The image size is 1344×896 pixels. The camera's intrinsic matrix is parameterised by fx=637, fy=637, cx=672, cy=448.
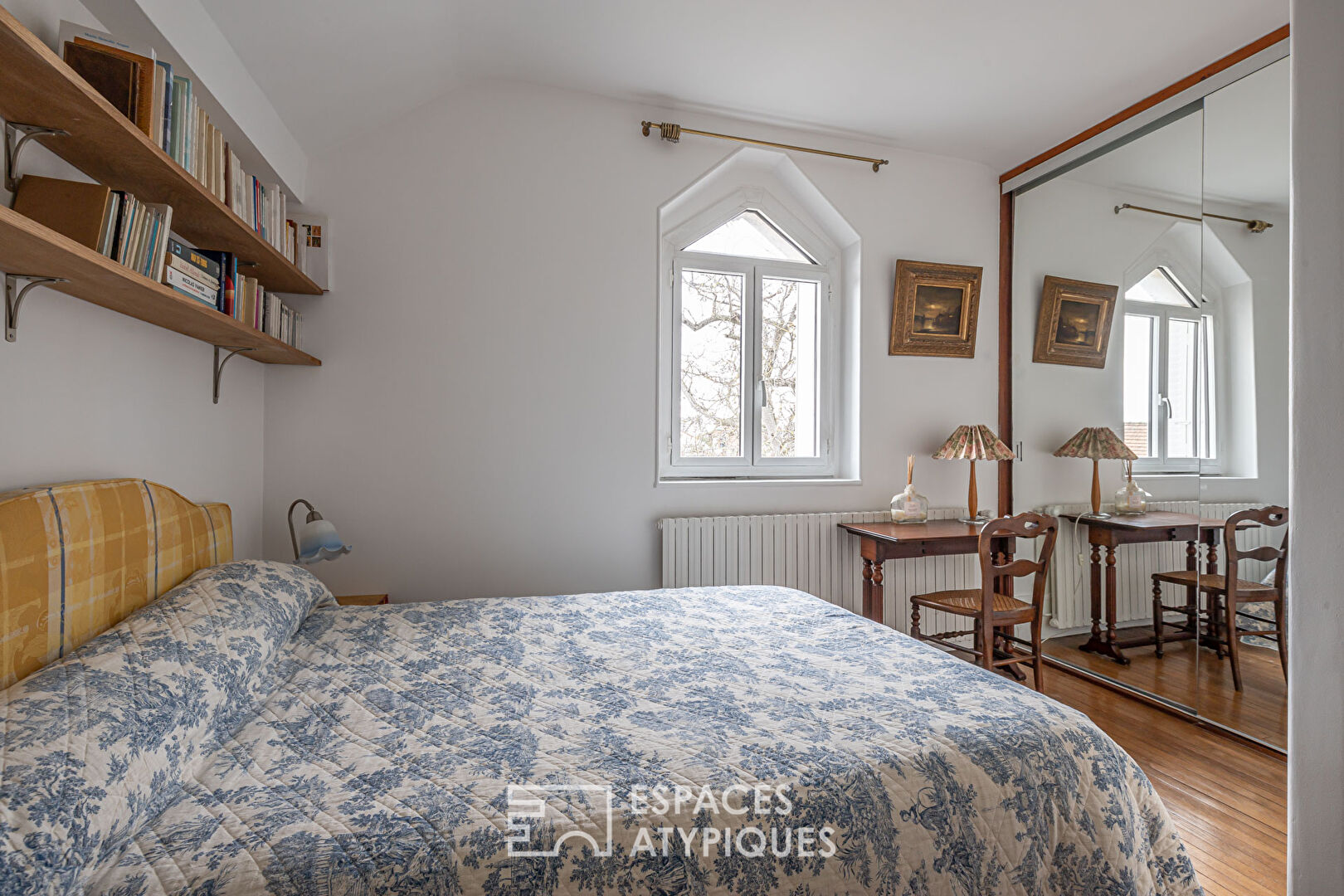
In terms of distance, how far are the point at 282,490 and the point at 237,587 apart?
124 cm

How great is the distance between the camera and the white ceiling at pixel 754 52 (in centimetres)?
230

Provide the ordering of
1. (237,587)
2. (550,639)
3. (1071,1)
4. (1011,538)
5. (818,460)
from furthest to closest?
(818,460) → (1011,538) → (1071,1) → (550,639) → (237,587)

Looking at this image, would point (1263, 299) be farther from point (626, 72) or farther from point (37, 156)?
point (37, 156)

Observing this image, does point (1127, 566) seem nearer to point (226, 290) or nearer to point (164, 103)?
point (226, 290)

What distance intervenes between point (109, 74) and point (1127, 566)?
161 inches

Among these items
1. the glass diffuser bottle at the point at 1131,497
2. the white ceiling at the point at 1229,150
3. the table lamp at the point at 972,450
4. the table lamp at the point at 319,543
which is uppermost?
the white ceiling at the point at 1229,150

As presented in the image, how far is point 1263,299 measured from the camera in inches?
96.6

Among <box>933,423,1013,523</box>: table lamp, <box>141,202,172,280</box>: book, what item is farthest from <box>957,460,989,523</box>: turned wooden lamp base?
<box>141,202,172,280</box>: book

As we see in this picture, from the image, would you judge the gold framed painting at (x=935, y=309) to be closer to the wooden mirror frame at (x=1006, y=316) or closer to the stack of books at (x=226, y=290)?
the wooden mirror frame at (x=1006, y=316)

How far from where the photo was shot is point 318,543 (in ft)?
7.25

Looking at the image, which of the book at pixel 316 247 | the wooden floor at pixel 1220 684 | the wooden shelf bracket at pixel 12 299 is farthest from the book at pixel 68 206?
the wooden floor at pixel 1220 684

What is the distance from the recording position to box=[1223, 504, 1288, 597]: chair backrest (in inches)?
94.5

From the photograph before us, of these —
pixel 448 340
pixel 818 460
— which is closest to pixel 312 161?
pixel 448 340

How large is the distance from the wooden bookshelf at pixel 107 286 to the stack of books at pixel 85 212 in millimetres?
56
